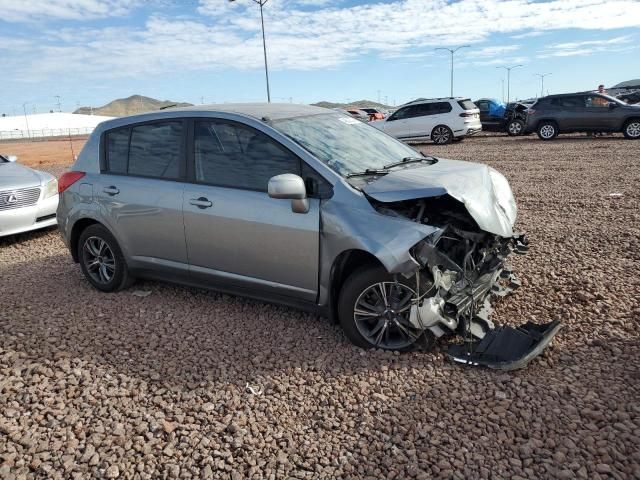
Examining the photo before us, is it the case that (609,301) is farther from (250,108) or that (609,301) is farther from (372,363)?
(250,108)

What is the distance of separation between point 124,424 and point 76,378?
2.52 ft

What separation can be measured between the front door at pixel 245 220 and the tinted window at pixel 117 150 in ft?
3.04

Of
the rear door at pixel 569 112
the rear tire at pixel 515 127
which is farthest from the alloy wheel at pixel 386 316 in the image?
the rear tire at pixel 515 127

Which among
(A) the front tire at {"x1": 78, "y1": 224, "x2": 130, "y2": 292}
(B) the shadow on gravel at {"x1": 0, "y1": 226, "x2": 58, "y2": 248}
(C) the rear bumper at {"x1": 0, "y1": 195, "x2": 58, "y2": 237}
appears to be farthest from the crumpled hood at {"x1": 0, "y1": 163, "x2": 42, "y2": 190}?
(A) the front tire at {"x1": 78, "y1": 224, "x2": 130, "y2": 292}

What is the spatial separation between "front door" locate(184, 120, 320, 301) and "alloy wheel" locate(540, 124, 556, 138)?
18438 mm

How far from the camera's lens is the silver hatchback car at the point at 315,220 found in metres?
3.79

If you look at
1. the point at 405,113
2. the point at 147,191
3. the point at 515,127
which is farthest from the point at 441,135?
the point at 147,191

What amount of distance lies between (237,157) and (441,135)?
1792 cm

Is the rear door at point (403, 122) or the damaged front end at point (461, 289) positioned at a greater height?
the rear door at point (403, 122)

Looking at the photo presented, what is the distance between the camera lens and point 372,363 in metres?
3.84

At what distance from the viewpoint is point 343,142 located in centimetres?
456

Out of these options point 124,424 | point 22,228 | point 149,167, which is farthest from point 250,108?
point 22,228

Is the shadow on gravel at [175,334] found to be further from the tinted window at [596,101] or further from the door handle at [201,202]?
the tinted window at [596,101]

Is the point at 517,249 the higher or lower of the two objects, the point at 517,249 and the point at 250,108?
the lower
